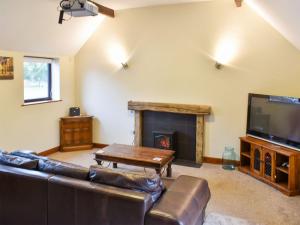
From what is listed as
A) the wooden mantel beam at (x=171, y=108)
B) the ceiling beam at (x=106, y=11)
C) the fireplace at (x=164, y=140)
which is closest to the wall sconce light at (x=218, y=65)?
the wooden mantel beam at (x=171, y=108)

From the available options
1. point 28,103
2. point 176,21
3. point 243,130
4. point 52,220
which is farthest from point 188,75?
point 52,220

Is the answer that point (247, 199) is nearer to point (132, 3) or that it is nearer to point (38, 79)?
point (132, 3)

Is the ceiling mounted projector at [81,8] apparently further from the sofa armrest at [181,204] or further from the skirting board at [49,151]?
the skirting board at [49,151]

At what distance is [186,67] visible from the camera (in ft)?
17.7

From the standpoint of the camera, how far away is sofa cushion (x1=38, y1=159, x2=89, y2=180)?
2557mm

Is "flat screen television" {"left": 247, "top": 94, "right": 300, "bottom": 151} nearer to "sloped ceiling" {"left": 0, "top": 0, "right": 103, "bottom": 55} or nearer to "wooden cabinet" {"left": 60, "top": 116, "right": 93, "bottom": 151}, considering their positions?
"wooden cabinet" {"left": 60, "top": 116, "right": 93, "bottom": 151}

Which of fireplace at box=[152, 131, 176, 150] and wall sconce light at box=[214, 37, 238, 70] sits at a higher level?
wall sconce light at box=[214, 37, 238, 70]

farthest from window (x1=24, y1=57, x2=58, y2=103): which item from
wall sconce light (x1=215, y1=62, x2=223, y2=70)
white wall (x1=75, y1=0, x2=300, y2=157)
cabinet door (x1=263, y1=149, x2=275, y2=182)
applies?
cabinet door (x1=263, y1=149, x2=275, y2=182)

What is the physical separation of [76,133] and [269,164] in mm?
3696

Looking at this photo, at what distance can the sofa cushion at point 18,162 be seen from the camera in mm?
2719

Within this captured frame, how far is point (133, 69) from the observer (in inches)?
230

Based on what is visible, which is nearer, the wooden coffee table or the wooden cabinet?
the wooden coffee table

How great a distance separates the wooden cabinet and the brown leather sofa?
328cm

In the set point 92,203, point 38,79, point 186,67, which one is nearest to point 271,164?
point 186,67
